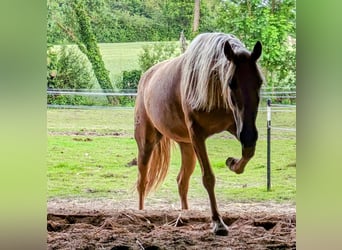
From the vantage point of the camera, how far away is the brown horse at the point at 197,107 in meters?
2.01

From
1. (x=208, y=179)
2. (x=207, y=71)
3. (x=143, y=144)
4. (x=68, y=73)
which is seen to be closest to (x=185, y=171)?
(x=208, y=179)

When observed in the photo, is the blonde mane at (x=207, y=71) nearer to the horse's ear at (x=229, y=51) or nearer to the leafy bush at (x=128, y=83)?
the horse's ear at (x=229, y=51)

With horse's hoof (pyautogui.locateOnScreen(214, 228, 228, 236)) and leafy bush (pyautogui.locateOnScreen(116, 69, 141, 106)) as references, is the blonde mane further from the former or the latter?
horse's hoof (pyautogui.locateOnScreen(214, 228, 228, 236))

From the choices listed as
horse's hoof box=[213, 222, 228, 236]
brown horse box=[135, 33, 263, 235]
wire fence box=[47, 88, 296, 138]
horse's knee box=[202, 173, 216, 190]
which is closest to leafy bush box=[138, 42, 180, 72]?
brown horse box=[135, 33, 263, 235]

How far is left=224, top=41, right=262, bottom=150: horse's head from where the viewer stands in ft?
6.54

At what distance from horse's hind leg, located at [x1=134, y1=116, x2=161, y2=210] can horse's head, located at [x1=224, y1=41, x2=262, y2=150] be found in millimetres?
454

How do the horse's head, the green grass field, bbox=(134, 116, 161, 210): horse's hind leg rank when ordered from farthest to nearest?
bbox=(134, 116, 161, 210): horse's hind leg, the green grass field, the horse's head

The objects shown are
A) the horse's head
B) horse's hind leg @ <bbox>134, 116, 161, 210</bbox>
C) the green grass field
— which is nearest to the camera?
the horse's head

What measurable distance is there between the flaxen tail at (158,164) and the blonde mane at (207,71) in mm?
263

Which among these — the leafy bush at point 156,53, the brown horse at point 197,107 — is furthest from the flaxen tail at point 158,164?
the leafy bush at point 156,53

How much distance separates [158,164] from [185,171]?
0.51 ft

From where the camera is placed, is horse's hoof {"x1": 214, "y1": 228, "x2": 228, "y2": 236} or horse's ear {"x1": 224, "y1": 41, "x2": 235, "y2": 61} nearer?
horse's ear {"x1": 224, "y1": 41, "x2": 235, "y2": 61}

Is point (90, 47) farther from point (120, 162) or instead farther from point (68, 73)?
point (120, 162)
